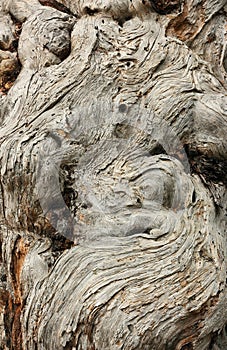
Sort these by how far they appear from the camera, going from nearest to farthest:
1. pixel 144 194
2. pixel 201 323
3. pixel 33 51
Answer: pixel 201 323 < pixel 144 194 < pixel 33 51

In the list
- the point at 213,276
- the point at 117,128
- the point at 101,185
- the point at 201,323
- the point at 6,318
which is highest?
the point at 117,128

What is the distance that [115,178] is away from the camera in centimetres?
235

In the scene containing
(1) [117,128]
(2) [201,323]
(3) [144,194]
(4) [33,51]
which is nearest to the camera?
(2) [201,323]

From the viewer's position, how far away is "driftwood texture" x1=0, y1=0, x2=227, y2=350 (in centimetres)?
209

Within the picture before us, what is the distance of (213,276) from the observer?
7.11 feet

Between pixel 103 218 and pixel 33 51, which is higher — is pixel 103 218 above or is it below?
below

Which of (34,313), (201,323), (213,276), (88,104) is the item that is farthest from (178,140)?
(34,313)

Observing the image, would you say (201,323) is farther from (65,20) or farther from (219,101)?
(65,20)

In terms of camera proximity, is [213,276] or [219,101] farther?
[219,101]

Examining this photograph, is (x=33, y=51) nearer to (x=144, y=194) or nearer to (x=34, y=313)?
(x=144, y=194)

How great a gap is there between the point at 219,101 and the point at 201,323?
3.27ft

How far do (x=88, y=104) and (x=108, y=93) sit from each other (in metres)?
0.12

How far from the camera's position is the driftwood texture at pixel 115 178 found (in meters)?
2.09

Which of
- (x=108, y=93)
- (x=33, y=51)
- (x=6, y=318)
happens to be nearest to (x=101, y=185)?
(x=108, y=93)
